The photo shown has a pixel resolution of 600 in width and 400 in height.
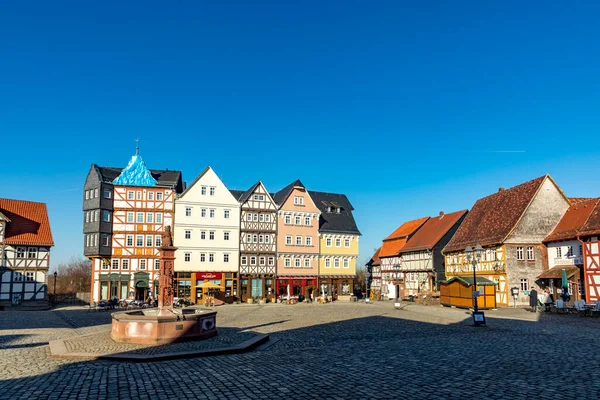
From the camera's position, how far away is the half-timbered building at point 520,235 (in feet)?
130

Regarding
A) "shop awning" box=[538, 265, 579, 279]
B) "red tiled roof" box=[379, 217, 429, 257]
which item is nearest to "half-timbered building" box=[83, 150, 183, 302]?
"red tiled roof" box=[379, 217, 429, 257]

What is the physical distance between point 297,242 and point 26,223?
27.2 metres

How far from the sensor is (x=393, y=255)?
61.9 m

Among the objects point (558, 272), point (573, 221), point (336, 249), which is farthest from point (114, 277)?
point (573, 221)

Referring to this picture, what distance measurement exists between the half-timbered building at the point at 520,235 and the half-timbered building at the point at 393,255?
1489cm

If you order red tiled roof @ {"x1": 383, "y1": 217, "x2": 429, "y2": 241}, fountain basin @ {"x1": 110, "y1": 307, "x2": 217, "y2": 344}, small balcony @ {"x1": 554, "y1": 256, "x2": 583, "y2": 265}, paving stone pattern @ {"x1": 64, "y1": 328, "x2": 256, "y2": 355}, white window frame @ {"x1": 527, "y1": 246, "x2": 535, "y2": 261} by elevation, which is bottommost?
paving stone pattern @ {"x1": 64, "y1": 328, "x2": 256, "y2": 355}

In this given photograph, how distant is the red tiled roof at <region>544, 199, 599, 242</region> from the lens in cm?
3734

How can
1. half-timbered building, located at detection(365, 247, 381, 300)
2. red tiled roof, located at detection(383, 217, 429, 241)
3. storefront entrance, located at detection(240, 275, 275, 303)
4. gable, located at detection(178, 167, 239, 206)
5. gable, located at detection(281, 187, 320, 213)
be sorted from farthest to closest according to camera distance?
half-timbered building, located at detection(365, 247, 381, 300), red tiled roof, located at detection(383, 217, 429, 241), gable, located at detection(281, 187, 320, 213), storefront entrance, located at detection(240, 275, 275, 303), gable, located at detection(178, 167, 239, 206)

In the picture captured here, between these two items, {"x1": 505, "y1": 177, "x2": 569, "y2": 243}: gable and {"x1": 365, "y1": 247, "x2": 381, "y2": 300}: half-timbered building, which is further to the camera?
{"x1": 365, "y1": 247, "x2": 381, "y2": 300}: half-timbered building

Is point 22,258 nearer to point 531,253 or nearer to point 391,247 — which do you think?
point 391,247

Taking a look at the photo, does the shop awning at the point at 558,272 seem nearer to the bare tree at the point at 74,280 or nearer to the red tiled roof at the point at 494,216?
the red tiled roof at the point at 494,216

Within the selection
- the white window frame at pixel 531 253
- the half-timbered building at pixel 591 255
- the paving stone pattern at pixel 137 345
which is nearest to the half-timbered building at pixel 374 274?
the white window frame at pixel 531 253

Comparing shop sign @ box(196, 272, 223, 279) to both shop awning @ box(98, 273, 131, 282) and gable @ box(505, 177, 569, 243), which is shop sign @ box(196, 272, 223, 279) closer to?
shop awning @ box(98, 273, 131, 282)

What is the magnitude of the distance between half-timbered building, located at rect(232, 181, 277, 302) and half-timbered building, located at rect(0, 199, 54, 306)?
1863 centimetres
